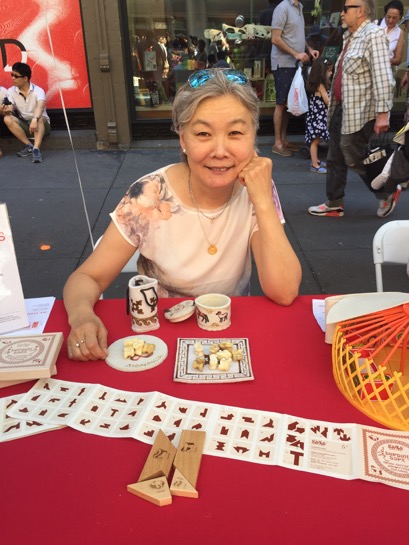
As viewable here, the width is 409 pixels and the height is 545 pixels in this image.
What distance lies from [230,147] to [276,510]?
4.20 feet

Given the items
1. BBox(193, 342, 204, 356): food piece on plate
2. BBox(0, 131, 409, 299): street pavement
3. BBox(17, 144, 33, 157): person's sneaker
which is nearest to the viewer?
BBox(193, 342, 204, 356): food piece on plate

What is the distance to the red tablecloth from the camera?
958 millimetres

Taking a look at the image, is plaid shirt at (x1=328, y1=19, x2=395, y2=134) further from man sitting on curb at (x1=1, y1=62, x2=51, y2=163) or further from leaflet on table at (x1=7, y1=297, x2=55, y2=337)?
man sitting on curb at (x1=1, y1=62, x2=51, y2=163)

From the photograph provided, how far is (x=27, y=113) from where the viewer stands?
7758 mm

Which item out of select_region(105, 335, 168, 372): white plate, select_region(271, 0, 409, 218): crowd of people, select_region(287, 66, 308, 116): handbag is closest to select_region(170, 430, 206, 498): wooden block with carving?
select_region(105, 335, 168, 372): white plate

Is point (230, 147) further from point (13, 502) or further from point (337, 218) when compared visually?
point (337, 218)

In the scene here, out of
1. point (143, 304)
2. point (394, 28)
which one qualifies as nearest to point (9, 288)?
point (143, 304)

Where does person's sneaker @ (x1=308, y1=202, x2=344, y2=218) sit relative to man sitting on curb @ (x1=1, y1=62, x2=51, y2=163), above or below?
below

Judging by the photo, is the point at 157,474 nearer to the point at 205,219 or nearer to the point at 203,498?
the point at 203,498

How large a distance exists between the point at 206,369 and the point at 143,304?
13.0 inches

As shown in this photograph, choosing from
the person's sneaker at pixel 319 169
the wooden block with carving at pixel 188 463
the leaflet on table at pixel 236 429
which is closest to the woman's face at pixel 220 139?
the leaflet on table at pixel 236 429

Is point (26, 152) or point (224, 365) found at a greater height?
point (224, 365)

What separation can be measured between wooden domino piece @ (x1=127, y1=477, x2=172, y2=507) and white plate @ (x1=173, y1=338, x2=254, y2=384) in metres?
0.37

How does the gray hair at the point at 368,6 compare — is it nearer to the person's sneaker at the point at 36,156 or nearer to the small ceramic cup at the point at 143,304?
the small ceramic cup at the point at 143,304
